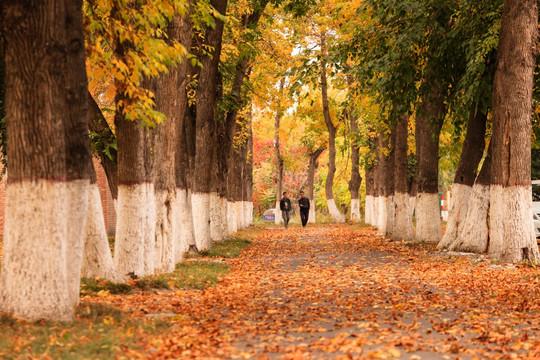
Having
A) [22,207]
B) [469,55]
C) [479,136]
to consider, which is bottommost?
[22,207]

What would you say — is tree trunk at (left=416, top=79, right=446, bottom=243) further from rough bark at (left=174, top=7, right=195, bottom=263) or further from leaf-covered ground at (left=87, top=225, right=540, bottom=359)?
rough bark at (left=174, top=7, right=195, bottom=263)

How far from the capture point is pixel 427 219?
75.9 feet

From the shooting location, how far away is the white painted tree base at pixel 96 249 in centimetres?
1101

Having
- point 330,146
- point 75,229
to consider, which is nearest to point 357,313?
point 75,229

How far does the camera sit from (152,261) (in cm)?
1338

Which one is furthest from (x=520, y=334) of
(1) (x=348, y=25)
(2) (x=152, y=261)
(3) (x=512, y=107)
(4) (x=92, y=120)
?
(1) (x=348, y=25)

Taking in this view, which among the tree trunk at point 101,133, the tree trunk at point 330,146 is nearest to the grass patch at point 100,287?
the tree trunk at point 101,133

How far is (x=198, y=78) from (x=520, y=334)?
590 inches

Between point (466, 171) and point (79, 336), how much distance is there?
14709 mm

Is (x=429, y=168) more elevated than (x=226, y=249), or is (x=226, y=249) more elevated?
(x=429, y=168)

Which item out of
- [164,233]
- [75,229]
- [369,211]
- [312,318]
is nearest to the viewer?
[75,229]

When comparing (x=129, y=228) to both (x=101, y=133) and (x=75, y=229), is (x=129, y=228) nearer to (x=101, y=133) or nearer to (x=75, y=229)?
(x=75, y=229)

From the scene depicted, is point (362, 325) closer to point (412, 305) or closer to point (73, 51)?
point (412, 305)

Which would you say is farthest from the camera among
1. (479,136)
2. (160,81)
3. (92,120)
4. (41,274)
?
(479,136)
